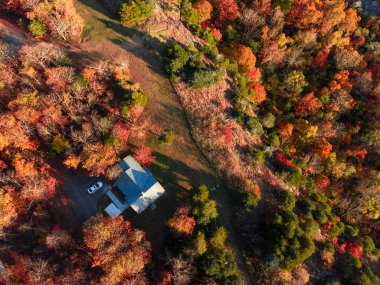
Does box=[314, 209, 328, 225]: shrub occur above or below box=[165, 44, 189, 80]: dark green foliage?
below

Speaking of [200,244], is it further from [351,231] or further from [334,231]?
[351,231]

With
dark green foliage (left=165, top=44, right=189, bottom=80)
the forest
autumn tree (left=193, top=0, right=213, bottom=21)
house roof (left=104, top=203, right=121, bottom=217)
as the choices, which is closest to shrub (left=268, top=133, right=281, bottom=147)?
the forest

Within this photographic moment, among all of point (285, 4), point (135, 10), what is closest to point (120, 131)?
point (135, 10)

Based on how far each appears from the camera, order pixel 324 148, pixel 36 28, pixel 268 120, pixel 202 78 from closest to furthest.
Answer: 1. pixel 36 28
2. pixel 202 78
3. pixel 268 120
4. pixel 324 148

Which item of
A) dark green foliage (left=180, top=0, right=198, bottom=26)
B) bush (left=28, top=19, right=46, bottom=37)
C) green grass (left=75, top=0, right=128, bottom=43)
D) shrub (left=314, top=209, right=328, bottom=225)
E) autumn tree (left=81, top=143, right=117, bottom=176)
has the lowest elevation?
autumn tree (left=81, top=143, right=117, bottom=176)

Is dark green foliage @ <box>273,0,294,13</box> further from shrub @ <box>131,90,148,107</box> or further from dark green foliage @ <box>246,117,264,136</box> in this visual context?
shrub @ <box>131,90,148,107</box>

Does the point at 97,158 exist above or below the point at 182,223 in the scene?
above

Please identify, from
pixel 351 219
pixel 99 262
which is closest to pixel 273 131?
pixel 351 219
